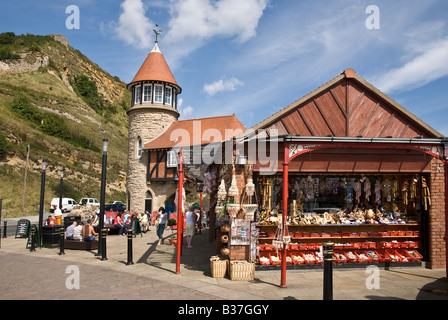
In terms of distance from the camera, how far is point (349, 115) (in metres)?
9.33

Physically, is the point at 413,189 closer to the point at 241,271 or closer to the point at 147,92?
the point at 241,271

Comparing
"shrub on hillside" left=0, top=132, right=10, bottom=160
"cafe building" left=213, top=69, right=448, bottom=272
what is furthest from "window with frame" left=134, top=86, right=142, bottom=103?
"cafe building" left=213, top=69, right=448, bottom=272

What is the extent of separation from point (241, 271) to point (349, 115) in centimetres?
527

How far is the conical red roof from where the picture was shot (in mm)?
29489

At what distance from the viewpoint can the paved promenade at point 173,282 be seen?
6.54 m

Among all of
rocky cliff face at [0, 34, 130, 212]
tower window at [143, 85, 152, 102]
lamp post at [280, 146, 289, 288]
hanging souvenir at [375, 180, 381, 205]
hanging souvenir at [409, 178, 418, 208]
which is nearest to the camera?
lamp post at [280, 146, 289, 288]

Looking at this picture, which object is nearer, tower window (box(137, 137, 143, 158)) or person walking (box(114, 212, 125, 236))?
person walking (box(114, 212, 125, 236))

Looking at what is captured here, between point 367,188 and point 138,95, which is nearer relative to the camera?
point 367,188

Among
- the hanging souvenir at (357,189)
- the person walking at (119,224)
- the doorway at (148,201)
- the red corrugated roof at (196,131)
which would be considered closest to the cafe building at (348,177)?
the hanging souvenir at (357,189)

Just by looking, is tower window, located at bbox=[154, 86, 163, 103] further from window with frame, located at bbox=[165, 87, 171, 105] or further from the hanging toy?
the hanging toy

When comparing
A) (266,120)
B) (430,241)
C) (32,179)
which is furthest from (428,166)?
(32,179)

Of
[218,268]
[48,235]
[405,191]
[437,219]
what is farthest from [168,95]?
[437,219]

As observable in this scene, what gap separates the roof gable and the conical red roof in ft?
73.2
